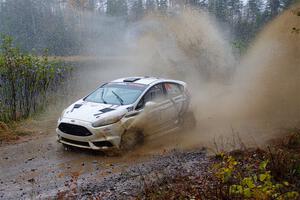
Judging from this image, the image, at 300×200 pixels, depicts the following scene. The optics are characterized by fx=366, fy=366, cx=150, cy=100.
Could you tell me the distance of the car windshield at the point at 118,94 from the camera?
9.48m

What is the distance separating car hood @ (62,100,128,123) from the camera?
8.70 metres

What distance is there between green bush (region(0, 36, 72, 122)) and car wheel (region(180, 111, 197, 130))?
17.2 ft

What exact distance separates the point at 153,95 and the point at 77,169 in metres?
3.13

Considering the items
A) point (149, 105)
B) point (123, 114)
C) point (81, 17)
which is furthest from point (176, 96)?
point (81, 17)

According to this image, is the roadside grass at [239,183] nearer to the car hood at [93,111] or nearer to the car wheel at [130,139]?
the car wheel at [130,139]

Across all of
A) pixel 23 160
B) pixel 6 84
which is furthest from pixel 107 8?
pixel 23 160

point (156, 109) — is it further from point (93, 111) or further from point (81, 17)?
point (81, 17)

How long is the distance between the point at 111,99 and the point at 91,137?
1.46m

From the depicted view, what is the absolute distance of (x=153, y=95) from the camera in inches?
393

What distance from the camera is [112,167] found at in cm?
797

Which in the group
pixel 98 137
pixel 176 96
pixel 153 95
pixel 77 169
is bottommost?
pixel 77 169

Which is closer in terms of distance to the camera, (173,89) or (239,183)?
(239,183)

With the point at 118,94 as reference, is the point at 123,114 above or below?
below

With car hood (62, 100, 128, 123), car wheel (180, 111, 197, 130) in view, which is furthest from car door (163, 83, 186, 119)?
car hood (62, 100, 128, 123)
